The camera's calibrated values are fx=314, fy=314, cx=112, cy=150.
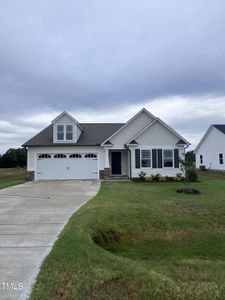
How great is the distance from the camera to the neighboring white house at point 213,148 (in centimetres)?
3561

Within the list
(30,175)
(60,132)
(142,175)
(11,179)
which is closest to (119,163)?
(142,175)

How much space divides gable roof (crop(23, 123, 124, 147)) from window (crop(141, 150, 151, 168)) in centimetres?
390

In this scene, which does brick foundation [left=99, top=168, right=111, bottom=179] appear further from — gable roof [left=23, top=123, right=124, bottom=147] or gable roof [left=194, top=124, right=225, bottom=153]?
gable roof [left=194, top=124, right=225, bottom=153]

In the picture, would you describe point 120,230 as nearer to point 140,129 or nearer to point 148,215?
point 148,215

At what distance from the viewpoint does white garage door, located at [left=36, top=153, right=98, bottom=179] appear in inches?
1034

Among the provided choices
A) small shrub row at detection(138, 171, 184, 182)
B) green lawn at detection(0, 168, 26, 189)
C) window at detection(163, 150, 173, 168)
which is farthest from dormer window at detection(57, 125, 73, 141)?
window at detection(163, 150, 173, 168)

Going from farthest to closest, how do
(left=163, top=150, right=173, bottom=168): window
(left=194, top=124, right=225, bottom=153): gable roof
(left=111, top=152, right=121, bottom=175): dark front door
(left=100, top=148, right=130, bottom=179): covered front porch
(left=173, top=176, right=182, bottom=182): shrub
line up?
1. (left=194, top=124, right=225, bottom=153): gable roof
2. (left=111, top=152, right=121, bottom=175): dark front door
3. (left=100, top=148, right=130, bottom=179): covered front porch
4. (left=163, top=150, right=173, bottom=168): window
5. (left=173, top=176, right=182, bottom=182): shrub

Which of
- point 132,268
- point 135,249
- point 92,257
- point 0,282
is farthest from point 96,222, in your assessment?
point 0,282

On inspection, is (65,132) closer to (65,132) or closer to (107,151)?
(65,132)

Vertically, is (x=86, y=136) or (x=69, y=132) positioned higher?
(x=69, y=132)

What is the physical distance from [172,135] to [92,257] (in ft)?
69.0

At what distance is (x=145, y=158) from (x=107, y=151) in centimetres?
319

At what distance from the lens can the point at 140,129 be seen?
26.8 meters

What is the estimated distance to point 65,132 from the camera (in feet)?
88.3
